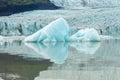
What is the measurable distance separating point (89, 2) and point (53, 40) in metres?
18.0

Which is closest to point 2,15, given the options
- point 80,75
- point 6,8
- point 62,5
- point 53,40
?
A: point 6,8

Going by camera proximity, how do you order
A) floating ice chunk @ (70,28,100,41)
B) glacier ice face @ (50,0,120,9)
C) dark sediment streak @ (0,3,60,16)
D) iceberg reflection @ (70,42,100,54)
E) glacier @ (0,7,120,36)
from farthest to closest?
glacier ice face @ (50,0,120,9) → dark sediment streak @ (0,3,60,16) → glacier @ (0,7,120,36) → floating ice chunk @ (70,28,100,41) → iceberg reflection @ (70,42,100,54)

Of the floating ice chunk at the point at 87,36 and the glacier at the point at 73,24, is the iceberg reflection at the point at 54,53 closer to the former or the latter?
the floating ice chunk at the point at 87,36

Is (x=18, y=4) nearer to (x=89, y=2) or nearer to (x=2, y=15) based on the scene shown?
(x=2, y=15)

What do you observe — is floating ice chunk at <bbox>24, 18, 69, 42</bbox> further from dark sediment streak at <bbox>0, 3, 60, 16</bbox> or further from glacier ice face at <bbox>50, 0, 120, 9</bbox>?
glacier ice face at <bbox>50, 0, 120, 9</bbox>

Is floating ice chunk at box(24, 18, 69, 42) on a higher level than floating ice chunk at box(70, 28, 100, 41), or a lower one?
higher

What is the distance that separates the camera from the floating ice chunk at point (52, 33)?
1766 centimetres

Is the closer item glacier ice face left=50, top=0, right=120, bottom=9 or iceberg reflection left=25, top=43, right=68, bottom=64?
iceberg reflection left=25, top=43, right=68, bottom=64

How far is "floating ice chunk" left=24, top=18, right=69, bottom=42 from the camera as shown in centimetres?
1766

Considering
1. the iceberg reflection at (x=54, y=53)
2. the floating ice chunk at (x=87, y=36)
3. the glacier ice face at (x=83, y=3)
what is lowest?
the glacier ice face at (x=83, y=3)

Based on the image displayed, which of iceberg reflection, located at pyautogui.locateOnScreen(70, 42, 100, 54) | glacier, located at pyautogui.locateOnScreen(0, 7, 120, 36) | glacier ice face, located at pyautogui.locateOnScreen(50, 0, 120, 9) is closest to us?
iceberg reflection, located at pyautogui.locateOnScreen(70, 42, 100, 54)

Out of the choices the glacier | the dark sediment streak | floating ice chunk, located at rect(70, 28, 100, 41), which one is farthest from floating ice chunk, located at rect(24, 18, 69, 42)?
the dark sediment streak

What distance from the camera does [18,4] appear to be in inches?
1261

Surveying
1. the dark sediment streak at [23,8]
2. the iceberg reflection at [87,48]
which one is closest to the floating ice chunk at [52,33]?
the iceberg reflection at [87,48]
